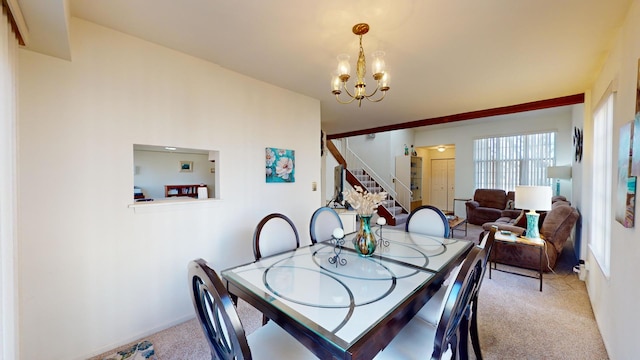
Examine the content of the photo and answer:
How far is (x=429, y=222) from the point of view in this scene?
2684mm

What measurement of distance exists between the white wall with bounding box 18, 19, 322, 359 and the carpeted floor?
32 centimetres

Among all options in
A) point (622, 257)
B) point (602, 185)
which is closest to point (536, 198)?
point (602, 185)

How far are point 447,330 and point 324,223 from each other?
1.59 meters

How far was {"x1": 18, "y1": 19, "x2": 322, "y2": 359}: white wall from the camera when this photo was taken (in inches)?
64.0

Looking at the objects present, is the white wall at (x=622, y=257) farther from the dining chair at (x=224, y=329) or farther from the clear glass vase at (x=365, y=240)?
the dining chair at (x=224, y=329)

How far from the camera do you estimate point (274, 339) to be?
133 centimetres

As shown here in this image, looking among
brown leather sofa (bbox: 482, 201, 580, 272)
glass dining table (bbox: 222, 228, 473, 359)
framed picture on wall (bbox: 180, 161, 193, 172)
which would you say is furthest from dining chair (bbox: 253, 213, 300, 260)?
framed picture on wall (bbox: 180, 161, 193, 172)

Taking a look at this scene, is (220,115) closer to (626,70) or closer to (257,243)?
(257,243)

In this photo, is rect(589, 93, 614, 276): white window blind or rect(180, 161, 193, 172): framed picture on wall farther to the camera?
rect(180, 161, 193, 172): framed picture on wall

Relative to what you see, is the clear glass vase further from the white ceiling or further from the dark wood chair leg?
the white ceiling

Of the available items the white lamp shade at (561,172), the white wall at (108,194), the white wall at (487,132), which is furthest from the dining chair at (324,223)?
the white wall at (487,132)

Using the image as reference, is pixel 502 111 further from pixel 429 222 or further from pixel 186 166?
pixel 186 166

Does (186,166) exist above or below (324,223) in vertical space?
above

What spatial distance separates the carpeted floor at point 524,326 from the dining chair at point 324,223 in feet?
3.20
